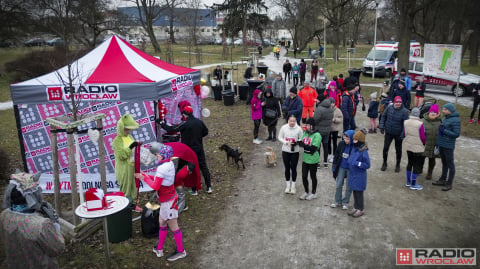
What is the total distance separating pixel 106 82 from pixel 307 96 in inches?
229

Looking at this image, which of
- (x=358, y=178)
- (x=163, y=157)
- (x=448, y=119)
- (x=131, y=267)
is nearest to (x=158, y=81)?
(x=163, y=157)

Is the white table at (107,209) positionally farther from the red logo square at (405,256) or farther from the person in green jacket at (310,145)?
the red logo square at (405,256)

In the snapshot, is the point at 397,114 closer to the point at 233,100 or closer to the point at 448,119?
the point at 448,119

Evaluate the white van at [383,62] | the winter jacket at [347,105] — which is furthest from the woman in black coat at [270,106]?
the white van at [383,62]

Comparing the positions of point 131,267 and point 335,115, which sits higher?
point 335,115

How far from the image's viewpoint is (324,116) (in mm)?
8398

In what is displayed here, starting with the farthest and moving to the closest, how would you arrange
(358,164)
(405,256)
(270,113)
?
(270,113) < (358,164) < (405,256)

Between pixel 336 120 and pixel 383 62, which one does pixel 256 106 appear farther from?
pixel 383 62

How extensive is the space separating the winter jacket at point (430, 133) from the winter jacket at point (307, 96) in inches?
143

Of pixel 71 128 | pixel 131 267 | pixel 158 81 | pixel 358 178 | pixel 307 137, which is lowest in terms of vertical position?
pixel 131 267

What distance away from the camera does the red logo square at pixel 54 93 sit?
734 centimetres

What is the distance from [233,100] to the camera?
17.5 meters

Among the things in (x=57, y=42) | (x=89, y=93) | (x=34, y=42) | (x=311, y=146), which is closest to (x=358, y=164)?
(x=311, y=146)

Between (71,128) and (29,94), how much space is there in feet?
8.68
